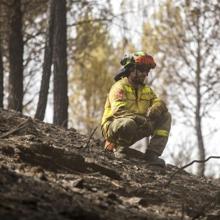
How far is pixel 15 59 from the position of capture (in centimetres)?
1115

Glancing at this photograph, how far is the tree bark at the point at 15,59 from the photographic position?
10922 mm

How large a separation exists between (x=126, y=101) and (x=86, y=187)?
2.38 meters

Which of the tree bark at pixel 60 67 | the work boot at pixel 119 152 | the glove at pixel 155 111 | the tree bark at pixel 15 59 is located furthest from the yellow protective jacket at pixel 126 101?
the tree bark at pixel 15 59

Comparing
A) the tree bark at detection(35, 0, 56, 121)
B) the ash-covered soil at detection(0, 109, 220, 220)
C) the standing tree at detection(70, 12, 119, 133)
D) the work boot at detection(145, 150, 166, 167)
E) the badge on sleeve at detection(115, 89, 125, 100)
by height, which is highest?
the standing tree at detection(70, 12, 119, 133)

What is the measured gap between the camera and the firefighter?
6336mm

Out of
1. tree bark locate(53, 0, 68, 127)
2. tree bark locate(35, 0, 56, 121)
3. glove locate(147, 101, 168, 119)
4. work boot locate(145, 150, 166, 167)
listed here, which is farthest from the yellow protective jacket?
tree bark locate(35, 0, 56, 121)

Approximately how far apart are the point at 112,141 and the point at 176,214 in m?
2.52

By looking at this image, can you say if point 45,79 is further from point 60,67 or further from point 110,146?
point 110,146

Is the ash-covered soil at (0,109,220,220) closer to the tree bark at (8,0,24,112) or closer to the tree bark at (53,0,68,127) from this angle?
the tree bark at (53,0,68,127)

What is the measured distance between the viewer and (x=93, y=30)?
15.7m

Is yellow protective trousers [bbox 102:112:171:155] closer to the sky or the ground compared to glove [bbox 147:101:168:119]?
closer to the ground

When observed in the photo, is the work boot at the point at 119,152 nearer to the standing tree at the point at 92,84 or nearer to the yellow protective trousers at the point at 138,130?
the yellow protective trousers at the point at 138,130

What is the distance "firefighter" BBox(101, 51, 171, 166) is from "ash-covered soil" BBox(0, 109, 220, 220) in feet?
0.76

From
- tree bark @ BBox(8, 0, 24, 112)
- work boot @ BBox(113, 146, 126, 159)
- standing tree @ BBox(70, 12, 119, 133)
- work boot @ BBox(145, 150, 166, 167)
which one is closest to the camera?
work boot @ BBox(113, 146, 126, 159)
